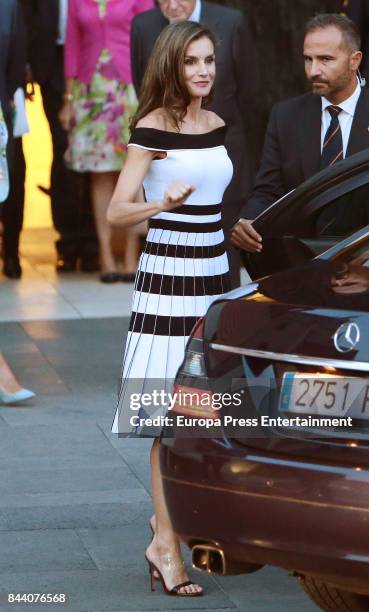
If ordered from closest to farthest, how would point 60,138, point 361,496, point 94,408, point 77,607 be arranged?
point 361,496 < point 77,607 < point 94,408 < point 60,138

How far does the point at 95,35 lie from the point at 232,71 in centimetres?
240

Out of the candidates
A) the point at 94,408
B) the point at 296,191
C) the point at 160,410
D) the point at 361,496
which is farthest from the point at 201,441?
the point at 94,408

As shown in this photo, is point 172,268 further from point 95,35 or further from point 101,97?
point 101,97

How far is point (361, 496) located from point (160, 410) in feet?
4.65

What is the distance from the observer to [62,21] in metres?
11.2

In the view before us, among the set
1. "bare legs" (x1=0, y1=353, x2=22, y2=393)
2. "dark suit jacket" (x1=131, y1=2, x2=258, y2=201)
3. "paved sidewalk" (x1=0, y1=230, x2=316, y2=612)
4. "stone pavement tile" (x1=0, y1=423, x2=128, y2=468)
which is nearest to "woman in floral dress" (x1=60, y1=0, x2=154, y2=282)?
"paved sidewalk" (x1=0, y1=230, x2=316, y2=612)

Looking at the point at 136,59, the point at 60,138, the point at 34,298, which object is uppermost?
the point at 136,59

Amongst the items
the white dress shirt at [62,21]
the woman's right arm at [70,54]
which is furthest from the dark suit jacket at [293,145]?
the white dress shirt at [62,21]

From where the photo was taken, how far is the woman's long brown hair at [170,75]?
5.33 m

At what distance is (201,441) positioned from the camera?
4395 millimetres

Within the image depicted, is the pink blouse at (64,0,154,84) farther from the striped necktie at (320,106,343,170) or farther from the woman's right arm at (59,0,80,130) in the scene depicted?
the striped necktie at (320,106,343,170)

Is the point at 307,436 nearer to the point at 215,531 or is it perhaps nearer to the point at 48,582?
the point at 215,531

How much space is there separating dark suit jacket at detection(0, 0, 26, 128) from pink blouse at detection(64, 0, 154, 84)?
1999mm

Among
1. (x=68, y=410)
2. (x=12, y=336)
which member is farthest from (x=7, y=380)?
(x=12, y=336)
